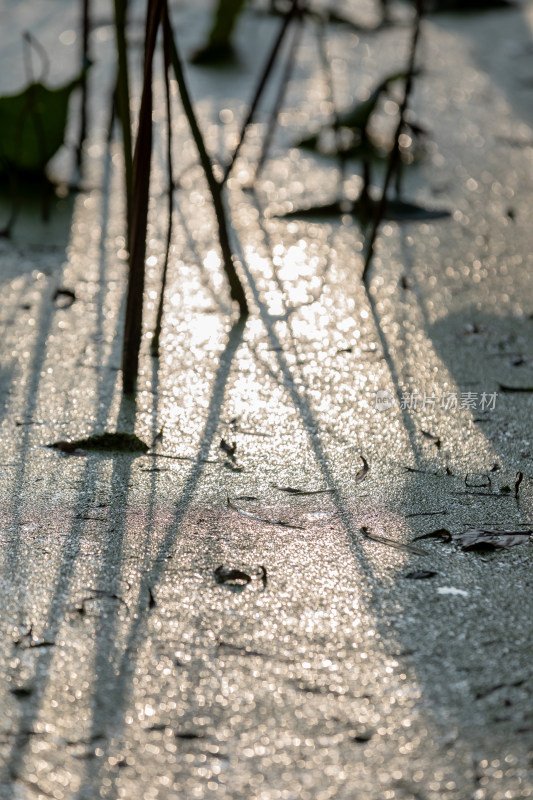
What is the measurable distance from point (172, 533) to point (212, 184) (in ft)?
1.85

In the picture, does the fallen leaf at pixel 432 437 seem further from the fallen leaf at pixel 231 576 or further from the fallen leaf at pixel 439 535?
the fallen leaf at pixel 231 576

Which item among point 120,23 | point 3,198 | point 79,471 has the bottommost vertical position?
point 3,198

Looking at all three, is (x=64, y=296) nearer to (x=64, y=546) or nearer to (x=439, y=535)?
(x=64, y=546)

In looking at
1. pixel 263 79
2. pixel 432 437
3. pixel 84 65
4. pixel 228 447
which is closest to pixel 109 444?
pixel 228 447

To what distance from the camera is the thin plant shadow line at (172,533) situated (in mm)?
648

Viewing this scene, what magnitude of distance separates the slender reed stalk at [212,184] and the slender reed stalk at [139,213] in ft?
0.23

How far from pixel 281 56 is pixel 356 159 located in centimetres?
83

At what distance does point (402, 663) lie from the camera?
69 centimetres

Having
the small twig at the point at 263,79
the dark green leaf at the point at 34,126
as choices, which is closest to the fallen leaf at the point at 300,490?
the small twig at the point at 263,79

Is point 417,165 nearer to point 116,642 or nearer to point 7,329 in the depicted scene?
point 7,329

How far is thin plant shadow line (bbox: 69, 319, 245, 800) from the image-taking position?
0.65 metres

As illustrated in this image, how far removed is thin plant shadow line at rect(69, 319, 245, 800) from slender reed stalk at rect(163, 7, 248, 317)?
47 millimetres

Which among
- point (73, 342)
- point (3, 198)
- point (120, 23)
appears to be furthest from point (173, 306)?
point (3, 198)

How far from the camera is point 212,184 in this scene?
3.93ft
